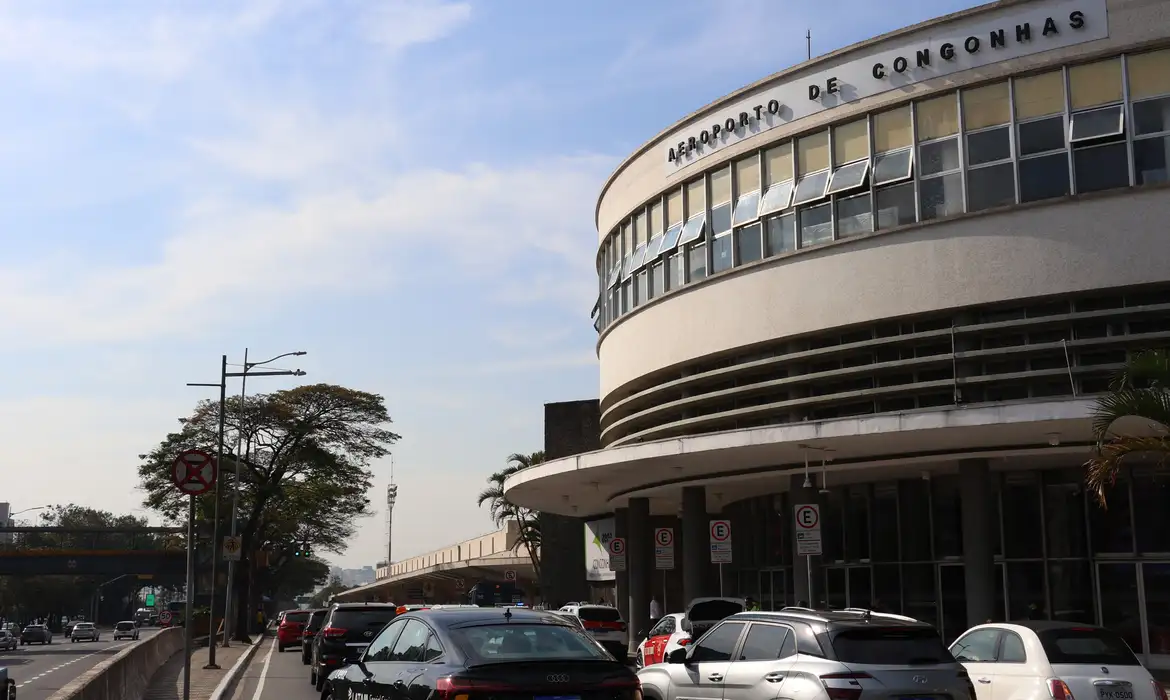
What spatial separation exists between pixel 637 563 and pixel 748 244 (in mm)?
12244

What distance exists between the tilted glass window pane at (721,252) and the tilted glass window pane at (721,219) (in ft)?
0.66

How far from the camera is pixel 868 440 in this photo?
86.6 ft

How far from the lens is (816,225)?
30.3 meters

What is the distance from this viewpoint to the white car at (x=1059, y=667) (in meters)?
13.3

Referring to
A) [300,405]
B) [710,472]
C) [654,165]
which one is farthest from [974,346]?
[300,405]

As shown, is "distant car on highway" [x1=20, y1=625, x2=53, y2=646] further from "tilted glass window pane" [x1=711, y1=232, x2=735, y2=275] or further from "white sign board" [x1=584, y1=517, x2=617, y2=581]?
"tilted glass window pane" [x1=711, y1=232, x2=735, y2=275]

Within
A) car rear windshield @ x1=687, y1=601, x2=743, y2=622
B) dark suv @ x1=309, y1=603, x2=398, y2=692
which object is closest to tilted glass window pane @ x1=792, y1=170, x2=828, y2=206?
car rear windshield @ x1=687, y1=601, x2=743, y2=622

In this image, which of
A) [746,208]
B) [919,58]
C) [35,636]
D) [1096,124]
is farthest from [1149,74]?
[35,636]

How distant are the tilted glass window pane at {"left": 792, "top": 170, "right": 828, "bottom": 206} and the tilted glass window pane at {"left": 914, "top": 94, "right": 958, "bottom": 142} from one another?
273 centimetres

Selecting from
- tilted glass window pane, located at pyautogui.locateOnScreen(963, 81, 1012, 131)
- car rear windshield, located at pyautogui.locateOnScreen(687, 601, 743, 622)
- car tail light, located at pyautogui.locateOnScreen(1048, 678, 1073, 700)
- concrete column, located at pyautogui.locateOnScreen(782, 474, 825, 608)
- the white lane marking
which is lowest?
the white lane marking

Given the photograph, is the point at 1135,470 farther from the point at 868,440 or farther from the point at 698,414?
the point at 698,414

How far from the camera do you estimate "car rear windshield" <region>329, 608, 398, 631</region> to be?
2403 centimetres

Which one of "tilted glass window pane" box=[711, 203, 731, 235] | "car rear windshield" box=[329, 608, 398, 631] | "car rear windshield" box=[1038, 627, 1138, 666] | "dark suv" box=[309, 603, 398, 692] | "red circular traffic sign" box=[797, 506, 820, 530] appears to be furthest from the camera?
"tilted glass window pane" box=[711, 203, 731, 235]

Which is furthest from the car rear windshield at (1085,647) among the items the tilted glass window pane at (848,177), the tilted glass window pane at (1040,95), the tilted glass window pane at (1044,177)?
the tilted glass window pane at (848,177)
